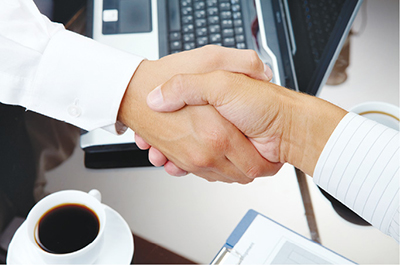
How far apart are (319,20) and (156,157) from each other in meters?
0.32

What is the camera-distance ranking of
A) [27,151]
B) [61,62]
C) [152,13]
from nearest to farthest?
[61,62], [27,151], [152,13]

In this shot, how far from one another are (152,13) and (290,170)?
15.6 inches

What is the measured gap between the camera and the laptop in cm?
68

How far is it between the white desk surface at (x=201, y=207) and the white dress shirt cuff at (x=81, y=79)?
126 millimetres

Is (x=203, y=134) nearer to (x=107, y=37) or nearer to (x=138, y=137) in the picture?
(x=138, y=137)

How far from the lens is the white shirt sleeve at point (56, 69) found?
547mm

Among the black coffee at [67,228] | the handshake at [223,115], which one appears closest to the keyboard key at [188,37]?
the handshake at [223,115]

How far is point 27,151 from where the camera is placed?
677 millimetres

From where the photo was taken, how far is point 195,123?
0.58m

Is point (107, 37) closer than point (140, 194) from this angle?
No

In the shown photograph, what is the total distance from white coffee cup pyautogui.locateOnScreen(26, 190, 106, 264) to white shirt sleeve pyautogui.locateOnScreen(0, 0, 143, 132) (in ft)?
0.36

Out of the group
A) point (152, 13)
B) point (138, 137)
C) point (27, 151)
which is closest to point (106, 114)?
point (138, 137)

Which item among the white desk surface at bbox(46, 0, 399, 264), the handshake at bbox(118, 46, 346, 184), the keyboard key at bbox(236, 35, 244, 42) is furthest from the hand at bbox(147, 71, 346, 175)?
the keyboard key at bbox(236, 35, 244, 42)

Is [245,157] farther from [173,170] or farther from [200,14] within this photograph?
[200,14]
